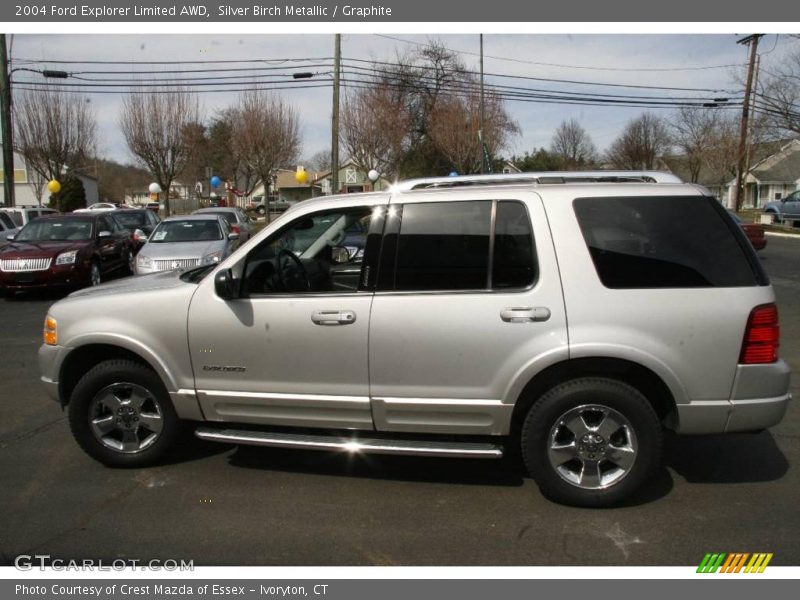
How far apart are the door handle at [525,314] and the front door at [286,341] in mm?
819

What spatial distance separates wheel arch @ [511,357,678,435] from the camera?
3.70m

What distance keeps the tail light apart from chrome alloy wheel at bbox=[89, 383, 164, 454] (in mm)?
3686

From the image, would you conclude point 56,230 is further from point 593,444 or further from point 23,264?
point 593,444

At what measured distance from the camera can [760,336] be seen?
3.58m

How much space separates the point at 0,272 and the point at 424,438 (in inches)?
439

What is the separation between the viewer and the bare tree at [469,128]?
37.6m

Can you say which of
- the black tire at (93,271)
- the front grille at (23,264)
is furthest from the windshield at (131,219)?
the front grille at (23,264)

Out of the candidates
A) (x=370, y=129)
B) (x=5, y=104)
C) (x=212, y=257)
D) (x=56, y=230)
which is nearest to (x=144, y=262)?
(x=212, y=257)

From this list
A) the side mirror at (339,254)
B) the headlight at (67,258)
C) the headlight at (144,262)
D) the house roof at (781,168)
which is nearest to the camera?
the side mirror at (339,254)

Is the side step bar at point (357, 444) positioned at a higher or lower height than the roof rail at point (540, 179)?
lower

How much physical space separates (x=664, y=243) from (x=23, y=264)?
475 inches

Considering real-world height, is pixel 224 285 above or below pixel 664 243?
below

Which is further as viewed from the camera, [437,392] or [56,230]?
[56,230]

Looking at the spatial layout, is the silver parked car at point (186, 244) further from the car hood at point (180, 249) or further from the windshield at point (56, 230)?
the windshield at point (56, 230)
